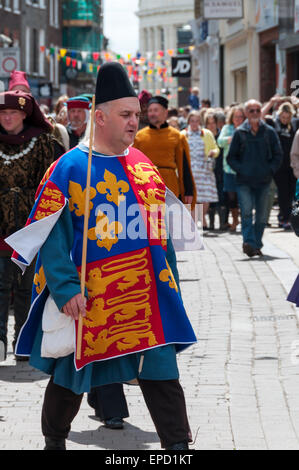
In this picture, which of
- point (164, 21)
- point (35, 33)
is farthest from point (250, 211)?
point (164, 21)

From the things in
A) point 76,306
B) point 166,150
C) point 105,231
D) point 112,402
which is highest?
point 105,231

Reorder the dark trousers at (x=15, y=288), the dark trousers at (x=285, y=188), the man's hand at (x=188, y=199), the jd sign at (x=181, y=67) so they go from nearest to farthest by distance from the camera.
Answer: the dark trousers at (x=15, y=288), the man's hand at (x=188, y=199), the dark trousers at (x=285, y=188), the jd sign at (x=181, y=67)

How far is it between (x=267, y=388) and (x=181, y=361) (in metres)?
0.93

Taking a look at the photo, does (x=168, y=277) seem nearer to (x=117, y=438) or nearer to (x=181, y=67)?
(x=117, y=438)

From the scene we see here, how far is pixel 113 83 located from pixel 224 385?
8.44 ft

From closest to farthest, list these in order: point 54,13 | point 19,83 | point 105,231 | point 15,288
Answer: point 105,231
point 15,288
point 19,83
point 54,13

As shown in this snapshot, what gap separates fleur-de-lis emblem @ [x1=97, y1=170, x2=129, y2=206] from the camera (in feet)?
15.0

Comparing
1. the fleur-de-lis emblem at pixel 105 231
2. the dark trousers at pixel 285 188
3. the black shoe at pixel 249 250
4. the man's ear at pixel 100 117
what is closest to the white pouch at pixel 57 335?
the fleur-de-lis emblem at pixel 105 231

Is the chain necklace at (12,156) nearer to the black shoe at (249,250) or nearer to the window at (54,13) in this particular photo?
the black shoe at (249,250)

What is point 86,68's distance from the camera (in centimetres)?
5475

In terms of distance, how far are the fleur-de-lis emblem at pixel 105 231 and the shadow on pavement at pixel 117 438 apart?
4.02 feet

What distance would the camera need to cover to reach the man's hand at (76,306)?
4434 millimetres

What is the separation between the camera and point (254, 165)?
13203 millimetres
